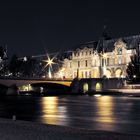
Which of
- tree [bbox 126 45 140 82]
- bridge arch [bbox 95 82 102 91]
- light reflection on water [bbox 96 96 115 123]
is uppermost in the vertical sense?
tree [bbox 126 45 140 82]

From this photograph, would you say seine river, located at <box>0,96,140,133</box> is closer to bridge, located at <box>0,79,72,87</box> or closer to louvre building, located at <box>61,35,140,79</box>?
bridge, located at <box>0,79,72,87</box>

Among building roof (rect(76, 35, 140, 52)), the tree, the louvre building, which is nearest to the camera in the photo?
the tree

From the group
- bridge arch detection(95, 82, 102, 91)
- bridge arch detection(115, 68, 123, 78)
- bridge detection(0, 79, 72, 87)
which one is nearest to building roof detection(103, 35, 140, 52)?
bridge arch detection(115, 68, 123, 78)

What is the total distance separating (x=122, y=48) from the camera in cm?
18325

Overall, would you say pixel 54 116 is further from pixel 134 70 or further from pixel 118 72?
pixel 118 72

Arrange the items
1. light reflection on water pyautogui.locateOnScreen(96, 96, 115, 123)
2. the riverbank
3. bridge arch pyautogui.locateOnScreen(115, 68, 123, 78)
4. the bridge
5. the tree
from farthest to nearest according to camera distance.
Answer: bridge arch pyautogui.locateOnScreen(115, 68, 123, 78) → the tree → the bridge → light reflection on water pyautogui.locateOnScreen(96, 96, 115, 123) → the riverbank

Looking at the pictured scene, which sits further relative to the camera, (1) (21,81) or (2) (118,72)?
(2) (118,72)

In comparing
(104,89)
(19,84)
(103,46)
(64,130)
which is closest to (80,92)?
(104,89)

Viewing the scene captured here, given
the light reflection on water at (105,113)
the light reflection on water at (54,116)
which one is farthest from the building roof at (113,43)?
the light reflection on water at (54,116)

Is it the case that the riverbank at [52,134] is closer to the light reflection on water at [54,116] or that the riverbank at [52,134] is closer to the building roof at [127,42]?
the light reflection on water at [54,116]

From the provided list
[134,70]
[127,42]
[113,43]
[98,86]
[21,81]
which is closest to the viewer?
[21,81]

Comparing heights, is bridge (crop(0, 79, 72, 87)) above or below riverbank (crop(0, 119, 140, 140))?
above

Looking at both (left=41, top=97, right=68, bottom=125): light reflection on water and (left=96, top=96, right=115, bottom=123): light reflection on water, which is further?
(left=96, top=96, right=115, bottom=123): light reflection on water

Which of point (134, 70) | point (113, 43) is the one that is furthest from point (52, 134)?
point (113, 43)
